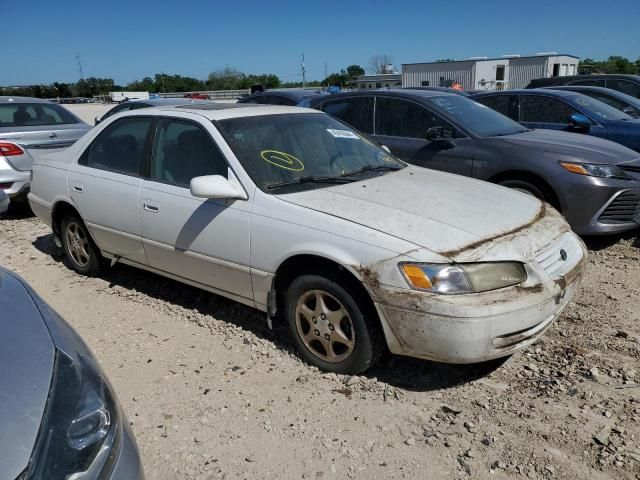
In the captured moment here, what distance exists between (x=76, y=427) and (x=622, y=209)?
5.14 m

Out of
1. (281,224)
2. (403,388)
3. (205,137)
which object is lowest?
(403,388)

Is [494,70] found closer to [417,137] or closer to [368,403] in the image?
[417,137]

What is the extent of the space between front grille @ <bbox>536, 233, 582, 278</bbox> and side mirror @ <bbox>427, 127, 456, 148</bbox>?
255 cm

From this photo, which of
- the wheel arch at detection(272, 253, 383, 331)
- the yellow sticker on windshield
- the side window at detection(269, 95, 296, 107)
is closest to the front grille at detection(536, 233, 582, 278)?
the wheel arch at detection(272, 253, 383, 331)

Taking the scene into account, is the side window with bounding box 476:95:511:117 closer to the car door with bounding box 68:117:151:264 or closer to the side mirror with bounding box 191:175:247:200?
the car door with bounding box 68:117:151:264

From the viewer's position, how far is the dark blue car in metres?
7.12

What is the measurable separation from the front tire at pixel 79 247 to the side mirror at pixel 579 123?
19.5ft

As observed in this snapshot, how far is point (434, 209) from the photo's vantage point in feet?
10.5

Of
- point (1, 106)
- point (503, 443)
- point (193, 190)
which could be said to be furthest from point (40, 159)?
point (503, 443)

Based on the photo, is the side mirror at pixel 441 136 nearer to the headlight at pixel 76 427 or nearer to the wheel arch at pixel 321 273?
A: the wheel arch at pixel 321 273

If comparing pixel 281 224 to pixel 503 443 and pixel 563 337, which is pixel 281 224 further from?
pixel 563 337

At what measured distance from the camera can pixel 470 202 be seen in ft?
11.2

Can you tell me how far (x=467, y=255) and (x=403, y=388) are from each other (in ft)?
2.93

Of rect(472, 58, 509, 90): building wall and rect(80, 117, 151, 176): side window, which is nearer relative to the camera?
rect(80, 117, 151, 176): side window
